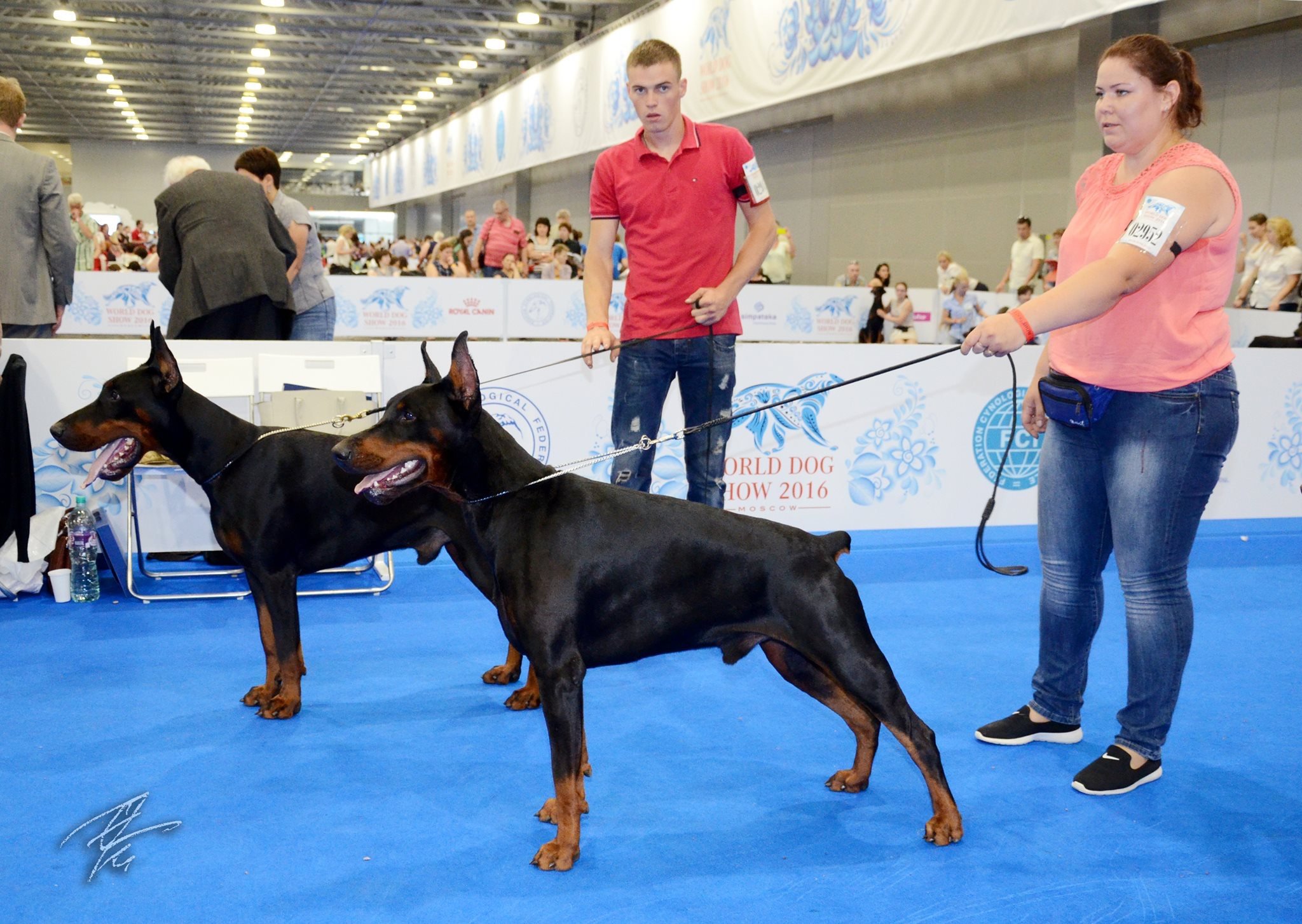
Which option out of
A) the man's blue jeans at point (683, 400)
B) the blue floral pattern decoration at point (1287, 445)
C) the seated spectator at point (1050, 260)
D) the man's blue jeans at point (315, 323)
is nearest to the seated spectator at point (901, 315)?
the seated spectator at point (1050, 260)

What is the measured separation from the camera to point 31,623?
3.83 metres

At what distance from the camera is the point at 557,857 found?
7.20 feet

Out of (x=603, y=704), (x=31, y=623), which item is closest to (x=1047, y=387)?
(x=603, y=704)

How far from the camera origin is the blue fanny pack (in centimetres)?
249

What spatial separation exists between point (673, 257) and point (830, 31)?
8.11 m

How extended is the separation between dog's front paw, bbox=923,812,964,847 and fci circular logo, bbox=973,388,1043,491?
321cm

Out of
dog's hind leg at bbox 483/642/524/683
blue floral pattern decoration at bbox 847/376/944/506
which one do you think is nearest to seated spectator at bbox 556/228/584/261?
blue floral pattern decoration at bbox 847/376/944/506

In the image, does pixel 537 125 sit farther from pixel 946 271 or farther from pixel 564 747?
pixel 564 747

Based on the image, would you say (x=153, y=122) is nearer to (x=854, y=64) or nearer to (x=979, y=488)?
(x=854, y=64)

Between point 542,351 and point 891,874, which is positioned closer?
point 891,874

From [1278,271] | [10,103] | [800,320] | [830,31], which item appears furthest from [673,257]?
[800,320]

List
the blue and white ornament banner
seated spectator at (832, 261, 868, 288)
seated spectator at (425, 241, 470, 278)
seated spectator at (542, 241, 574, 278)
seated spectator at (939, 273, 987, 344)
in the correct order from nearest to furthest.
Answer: the blue and white ornament banner < seated spectator at (939, 273, 987, 344) < seated spectator at (542, 241, 574, 278) < seated spectator at (425, 241, 470, 278) < seated spectator at (832, 261, 868, 288)

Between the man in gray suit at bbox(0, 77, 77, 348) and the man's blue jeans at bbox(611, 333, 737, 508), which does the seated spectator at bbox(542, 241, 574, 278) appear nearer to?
the man in gray suit at bbox(0, 77, 77, 348)

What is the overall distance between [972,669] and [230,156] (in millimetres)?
41599
